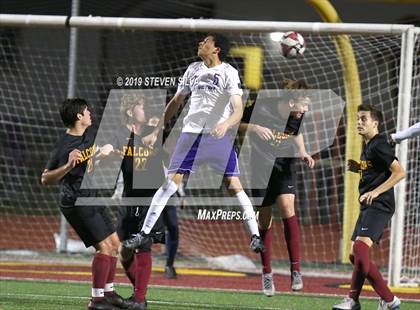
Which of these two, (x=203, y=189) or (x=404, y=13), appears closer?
(x=203, y=189)

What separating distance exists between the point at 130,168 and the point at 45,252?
19.8 ft

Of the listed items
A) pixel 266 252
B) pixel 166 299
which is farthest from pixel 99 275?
pixel 266 252

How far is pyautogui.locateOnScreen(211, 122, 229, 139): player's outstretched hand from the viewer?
26.9 ft

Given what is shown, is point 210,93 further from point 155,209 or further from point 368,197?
point 368,197

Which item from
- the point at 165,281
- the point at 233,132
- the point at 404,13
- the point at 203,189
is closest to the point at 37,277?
the point at 165,281

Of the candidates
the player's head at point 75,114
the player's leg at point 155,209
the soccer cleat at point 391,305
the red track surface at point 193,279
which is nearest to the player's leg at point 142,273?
the player's leg at point 155,209

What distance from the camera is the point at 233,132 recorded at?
29.2 feet

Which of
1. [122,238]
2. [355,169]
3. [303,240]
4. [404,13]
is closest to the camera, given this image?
[355,169]

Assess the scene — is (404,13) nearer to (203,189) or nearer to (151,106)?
(203,189)

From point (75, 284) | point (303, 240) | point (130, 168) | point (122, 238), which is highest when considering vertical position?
point (130, 168)

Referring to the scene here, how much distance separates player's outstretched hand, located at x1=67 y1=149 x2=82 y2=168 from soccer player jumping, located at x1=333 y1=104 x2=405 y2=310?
245 centimetres

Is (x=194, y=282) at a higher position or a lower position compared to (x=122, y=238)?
lower

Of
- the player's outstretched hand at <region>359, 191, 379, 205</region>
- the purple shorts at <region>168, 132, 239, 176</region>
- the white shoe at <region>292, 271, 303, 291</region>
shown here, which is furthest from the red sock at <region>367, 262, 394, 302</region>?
the purple shorts at <region>168, 132, 239, 176</region>

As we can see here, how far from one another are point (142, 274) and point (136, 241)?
0.39 m
